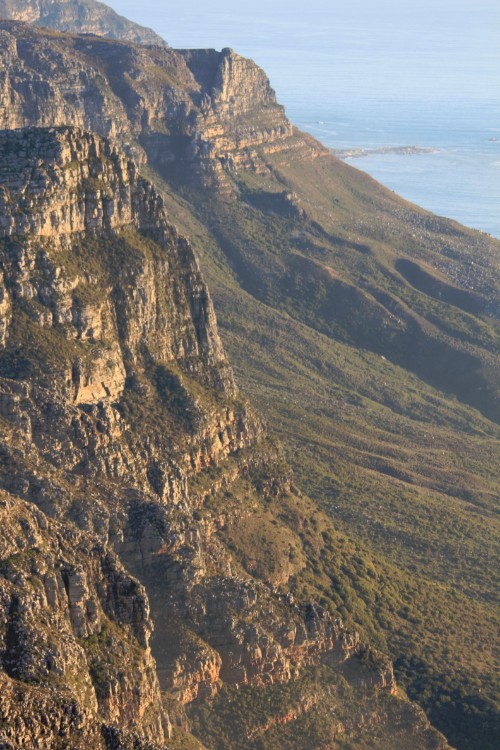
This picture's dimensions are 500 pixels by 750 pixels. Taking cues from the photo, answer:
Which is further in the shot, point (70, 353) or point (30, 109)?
point (30, 109)

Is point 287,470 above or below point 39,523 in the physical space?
below

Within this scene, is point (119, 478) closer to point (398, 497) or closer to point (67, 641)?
point (67, 641)

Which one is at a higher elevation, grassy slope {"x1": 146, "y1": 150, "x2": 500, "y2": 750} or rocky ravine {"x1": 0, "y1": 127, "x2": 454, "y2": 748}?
rocky ravine {"x1": 0, "y1": 127, "x2": 454, "y2": 748}

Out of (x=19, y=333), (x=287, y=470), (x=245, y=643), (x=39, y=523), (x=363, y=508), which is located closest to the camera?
(x=39, y=523)

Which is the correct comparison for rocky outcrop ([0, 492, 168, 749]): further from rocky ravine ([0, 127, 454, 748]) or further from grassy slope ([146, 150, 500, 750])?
grassy slope ([146, 150, 500, 750])

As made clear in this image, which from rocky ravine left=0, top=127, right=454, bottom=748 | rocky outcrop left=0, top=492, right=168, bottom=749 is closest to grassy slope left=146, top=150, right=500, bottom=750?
rocky ravine left=0, top=127, right=454, bottom=748

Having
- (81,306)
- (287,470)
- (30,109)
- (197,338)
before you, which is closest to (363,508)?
(287,470)

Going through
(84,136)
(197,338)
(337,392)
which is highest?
(84,136)

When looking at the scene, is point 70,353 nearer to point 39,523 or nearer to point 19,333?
point 19,333

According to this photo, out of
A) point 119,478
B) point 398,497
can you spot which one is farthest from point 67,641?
point 398,497
